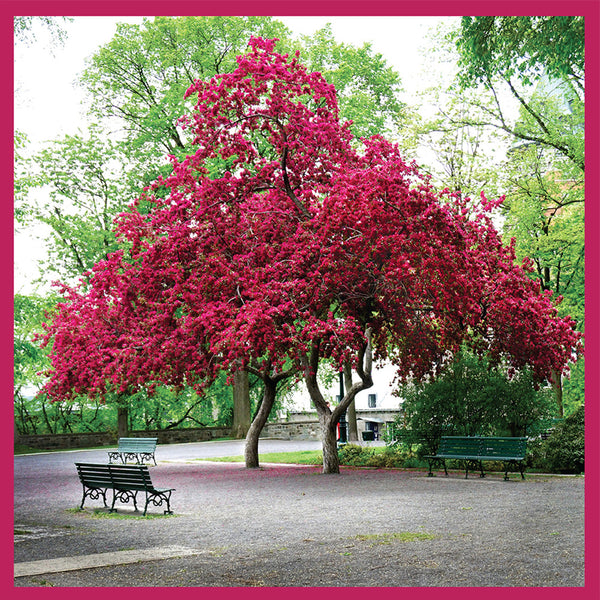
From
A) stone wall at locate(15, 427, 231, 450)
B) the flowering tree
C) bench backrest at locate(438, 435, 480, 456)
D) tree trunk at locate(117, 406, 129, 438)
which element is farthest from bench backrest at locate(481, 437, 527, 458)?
stone wall at locate(15, 427, 231, 450)

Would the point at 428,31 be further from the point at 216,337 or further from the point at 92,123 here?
the point at 216,337

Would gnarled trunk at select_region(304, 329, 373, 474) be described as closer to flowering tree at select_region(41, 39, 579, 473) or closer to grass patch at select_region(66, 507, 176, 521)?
flowering tree at select_region(41, 39, 579, 473)

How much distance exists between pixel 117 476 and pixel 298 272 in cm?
685

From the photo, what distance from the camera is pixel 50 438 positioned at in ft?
124

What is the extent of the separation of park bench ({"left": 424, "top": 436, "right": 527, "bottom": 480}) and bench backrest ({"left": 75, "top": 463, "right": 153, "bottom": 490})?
7417mm

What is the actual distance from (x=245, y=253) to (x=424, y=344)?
5296mm

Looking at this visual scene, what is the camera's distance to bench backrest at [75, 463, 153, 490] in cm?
1284

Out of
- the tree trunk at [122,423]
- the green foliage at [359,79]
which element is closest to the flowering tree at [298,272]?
A: the green foliage at [359,79]

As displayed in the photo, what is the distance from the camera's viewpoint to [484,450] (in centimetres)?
1711

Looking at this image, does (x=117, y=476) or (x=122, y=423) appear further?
(x=122, y=423)

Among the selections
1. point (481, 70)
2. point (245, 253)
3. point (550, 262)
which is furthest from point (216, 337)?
point (550, 262)

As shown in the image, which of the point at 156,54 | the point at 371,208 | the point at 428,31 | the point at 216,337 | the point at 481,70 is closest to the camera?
the point at 481,70

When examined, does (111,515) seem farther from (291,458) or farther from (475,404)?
(291,458)

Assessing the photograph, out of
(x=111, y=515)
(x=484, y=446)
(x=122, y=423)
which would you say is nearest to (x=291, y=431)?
(x=122, y=423)
